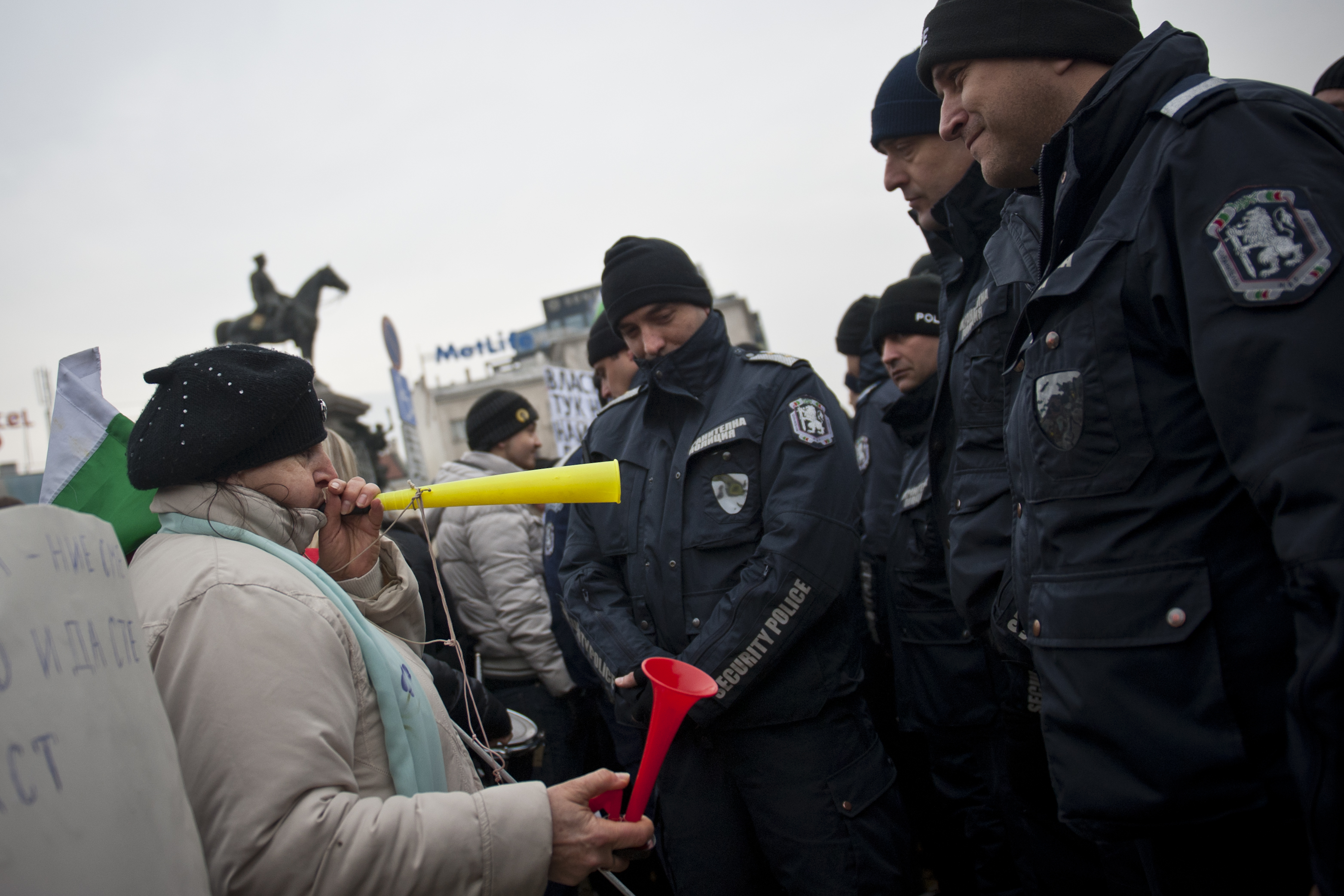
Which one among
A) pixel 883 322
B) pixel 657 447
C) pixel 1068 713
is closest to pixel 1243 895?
pixel 1068 713

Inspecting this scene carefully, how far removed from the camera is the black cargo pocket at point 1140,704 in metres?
1.19

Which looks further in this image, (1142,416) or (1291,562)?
(1142,416)

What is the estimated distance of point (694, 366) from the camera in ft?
9.42

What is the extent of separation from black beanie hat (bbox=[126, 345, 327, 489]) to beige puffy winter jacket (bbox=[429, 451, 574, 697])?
237 cm

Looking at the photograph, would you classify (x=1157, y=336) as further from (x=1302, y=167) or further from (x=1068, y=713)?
(x=1068, y=713)

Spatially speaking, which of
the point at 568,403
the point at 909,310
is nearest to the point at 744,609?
the point at 909,310

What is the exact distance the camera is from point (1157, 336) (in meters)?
1.27

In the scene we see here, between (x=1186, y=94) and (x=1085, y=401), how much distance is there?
0.52 metres

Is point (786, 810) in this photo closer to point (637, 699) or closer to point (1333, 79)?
point (637, 699)

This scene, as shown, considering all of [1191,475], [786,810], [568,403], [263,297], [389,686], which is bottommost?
[786,810]

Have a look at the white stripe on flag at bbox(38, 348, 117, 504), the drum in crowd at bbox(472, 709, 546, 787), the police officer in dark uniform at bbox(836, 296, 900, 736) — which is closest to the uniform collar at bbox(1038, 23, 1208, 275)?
the police officer in dark uniform at bbox(836, 296, 900, 736)

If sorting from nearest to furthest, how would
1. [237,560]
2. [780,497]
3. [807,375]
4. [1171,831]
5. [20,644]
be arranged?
1. [20,644]
2. [1171,831]
3. [237,560]
4. [780,497]
5. [807,375]

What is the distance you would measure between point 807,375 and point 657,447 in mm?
596

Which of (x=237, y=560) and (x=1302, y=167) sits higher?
(x=1302, y=167)
